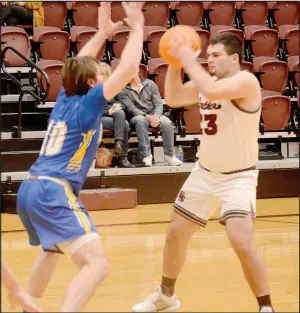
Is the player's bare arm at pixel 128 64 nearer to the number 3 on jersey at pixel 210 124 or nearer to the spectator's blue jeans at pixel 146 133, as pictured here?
the number 3 on jersey at pixel 210 124

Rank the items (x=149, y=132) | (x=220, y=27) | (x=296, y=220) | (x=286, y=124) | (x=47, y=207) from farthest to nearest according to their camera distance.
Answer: (x=220, y=27) → (x=286, y=124) → (x=149, y=132) → (x=296, y=220) → (x=47, y=207)

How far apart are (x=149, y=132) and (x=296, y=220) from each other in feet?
8.36

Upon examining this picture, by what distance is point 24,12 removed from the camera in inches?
435

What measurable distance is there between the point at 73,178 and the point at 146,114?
5.61 metres

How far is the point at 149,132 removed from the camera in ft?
32.1

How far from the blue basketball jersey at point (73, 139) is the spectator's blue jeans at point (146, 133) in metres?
5.28

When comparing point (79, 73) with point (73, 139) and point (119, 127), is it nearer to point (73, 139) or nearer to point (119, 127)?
point (73, 139)

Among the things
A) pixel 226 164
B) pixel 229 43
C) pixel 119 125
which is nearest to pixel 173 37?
pixel 229 43

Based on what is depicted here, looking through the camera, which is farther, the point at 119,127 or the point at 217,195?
the point at 119,127

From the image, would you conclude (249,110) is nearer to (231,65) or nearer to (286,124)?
(231,65)

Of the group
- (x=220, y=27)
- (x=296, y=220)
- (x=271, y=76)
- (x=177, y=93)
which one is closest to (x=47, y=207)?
(x=177, y=93)

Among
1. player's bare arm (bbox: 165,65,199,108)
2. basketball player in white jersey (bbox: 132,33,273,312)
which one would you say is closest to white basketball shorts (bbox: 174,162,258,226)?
basketball player in white jersey (bbox: 132,33,273,312)

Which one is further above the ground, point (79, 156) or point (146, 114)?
point (146, 114)

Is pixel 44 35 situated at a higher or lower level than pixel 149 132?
higher
